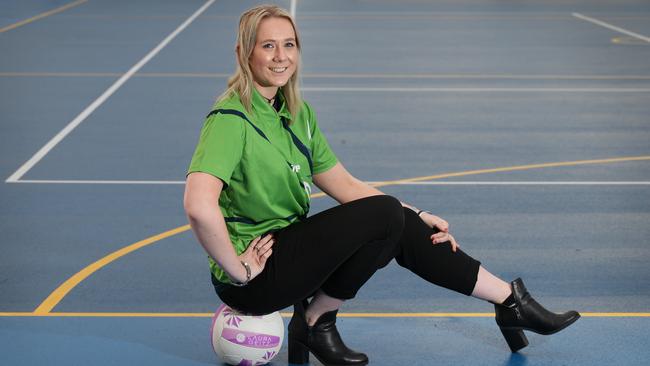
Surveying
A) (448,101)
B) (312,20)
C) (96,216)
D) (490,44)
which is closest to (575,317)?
(96,216)

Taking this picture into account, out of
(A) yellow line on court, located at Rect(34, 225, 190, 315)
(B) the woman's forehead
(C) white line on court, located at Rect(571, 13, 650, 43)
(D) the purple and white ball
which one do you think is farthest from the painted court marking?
(B) the woman's forehead

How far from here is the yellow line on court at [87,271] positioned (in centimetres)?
536

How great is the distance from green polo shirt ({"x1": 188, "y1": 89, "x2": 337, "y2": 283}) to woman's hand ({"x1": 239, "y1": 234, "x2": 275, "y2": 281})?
54 millimetres

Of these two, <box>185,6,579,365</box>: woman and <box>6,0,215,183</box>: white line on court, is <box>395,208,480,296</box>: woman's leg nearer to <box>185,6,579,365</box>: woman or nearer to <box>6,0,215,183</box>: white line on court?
<box>185,6,579,365</box>: woman

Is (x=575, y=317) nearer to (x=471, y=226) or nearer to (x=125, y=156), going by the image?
(x=471, y=226)

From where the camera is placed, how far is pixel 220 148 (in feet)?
13.3

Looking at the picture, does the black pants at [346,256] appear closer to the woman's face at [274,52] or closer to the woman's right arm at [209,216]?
the woman's right arm at [209,216]

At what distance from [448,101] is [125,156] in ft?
12.5

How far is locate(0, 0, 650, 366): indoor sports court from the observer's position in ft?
16.3

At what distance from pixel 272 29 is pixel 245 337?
1207 mm

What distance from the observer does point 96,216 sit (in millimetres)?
6988

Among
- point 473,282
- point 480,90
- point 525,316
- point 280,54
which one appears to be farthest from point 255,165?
point 480,90

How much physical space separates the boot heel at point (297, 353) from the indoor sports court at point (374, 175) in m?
0.07

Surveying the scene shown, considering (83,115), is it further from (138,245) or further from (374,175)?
(138,245)
